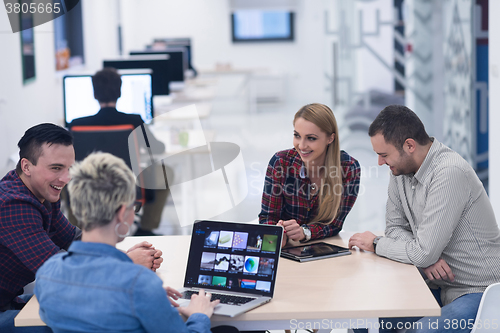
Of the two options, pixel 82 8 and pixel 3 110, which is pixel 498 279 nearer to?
pixel 3 110

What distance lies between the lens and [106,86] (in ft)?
12.2

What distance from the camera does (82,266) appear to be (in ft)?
4.18

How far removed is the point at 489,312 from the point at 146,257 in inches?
43.4

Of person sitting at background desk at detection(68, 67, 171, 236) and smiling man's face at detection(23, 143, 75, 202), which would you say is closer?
smiling man's face at detection(23, 143, 75, 202)

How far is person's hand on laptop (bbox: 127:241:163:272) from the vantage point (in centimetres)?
183

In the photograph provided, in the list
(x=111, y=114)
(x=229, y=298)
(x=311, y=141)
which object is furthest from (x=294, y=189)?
(x=111, y=114)

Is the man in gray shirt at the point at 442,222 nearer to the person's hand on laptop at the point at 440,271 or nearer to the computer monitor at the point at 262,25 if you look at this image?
the person's hand on laptop at the point at 440,271

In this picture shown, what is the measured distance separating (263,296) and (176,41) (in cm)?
767

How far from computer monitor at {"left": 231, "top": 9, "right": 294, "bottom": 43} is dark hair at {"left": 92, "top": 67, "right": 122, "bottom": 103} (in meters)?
8.47

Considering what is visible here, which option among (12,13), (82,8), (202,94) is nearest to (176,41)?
(82,8)

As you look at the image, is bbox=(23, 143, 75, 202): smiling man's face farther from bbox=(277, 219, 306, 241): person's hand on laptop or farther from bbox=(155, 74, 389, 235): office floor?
bbox=(155, 74, 389, 235): office floor

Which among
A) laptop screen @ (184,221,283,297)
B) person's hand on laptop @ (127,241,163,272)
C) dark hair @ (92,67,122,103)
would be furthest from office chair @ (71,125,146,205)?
laptop screen @ (184,221,283,297)

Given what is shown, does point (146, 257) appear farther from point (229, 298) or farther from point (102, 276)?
point (102, 276)

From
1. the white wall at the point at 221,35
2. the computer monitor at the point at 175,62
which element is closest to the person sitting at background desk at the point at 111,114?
the computer monitor at the point at 175,62
